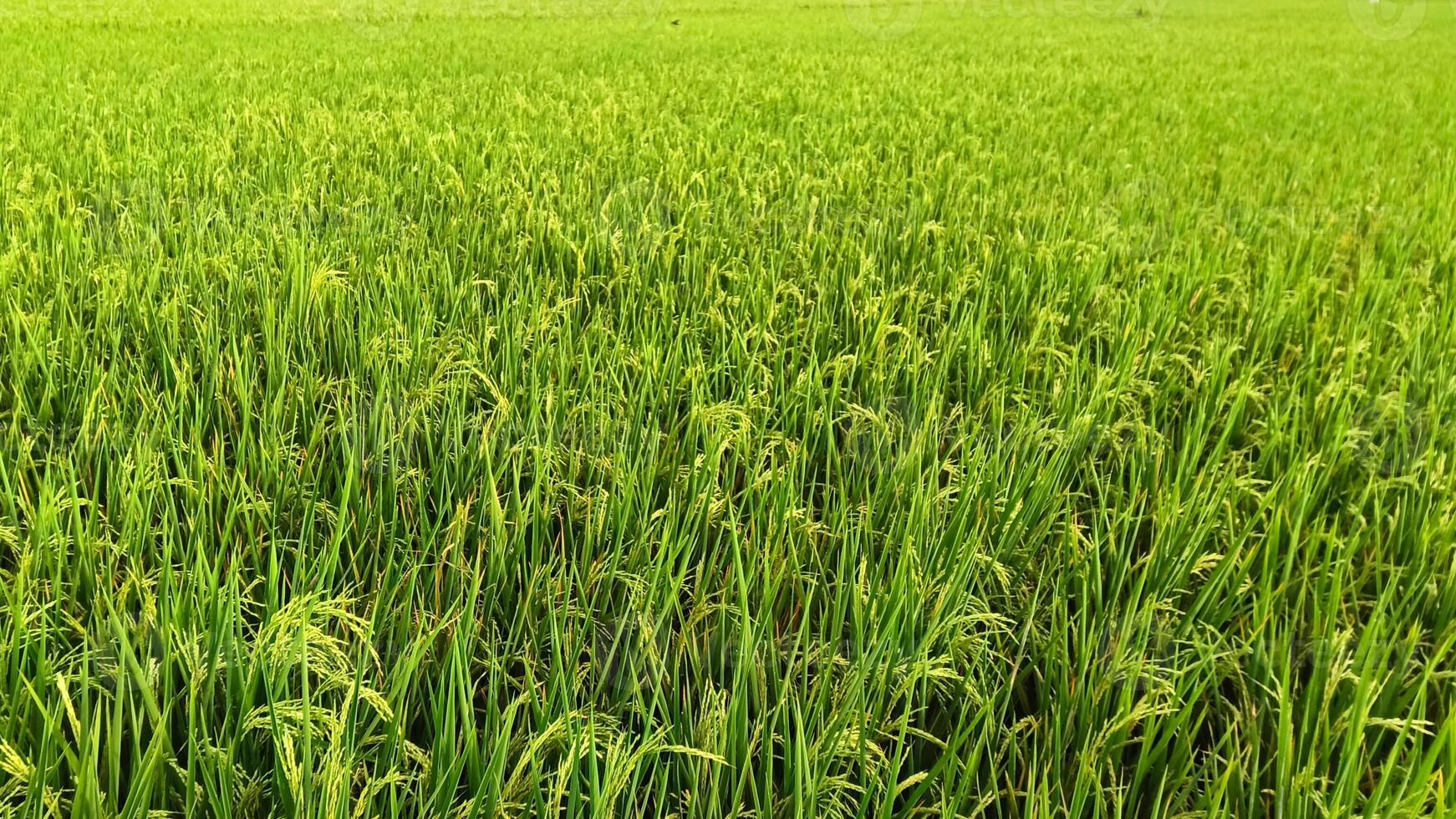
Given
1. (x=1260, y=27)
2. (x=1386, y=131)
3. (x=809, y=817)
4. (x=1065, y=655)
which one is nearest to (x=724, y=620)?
(x=809, y=817)

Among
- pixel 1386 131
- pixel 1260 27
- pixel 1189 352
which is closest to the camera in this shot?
pixel 1189 352

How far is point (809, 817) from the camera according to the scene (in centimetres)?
85

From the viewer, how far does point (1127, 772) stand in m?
1.06

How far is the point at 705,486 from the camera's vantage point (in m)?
1.33

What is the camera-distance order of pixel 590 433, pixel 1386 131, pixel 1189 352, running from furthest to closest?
1. pixel 1386 131
2. pixel 1189 352
3. pixel 590 433

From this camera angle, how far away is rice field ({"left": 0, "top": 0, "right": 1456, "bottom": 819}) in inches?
36.2

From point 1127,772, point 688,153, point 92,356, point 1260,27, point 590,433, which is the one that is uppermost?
point 1260,27

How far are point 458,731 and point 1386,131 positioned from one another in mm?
6601

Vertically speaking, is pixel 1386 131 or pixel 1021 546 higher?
pixel 1386 131

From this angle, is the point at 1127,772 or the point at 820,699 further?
the point at 1127,772

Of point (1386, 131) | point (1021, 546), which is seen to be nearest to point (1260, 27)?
point (1386, 131)

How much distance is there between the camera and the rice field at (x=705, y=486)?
0.92 m

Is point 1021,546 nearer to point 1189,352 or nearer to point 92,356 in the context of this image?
point 1189,352

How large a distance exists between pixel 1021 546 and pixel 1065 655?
36 centimetres
